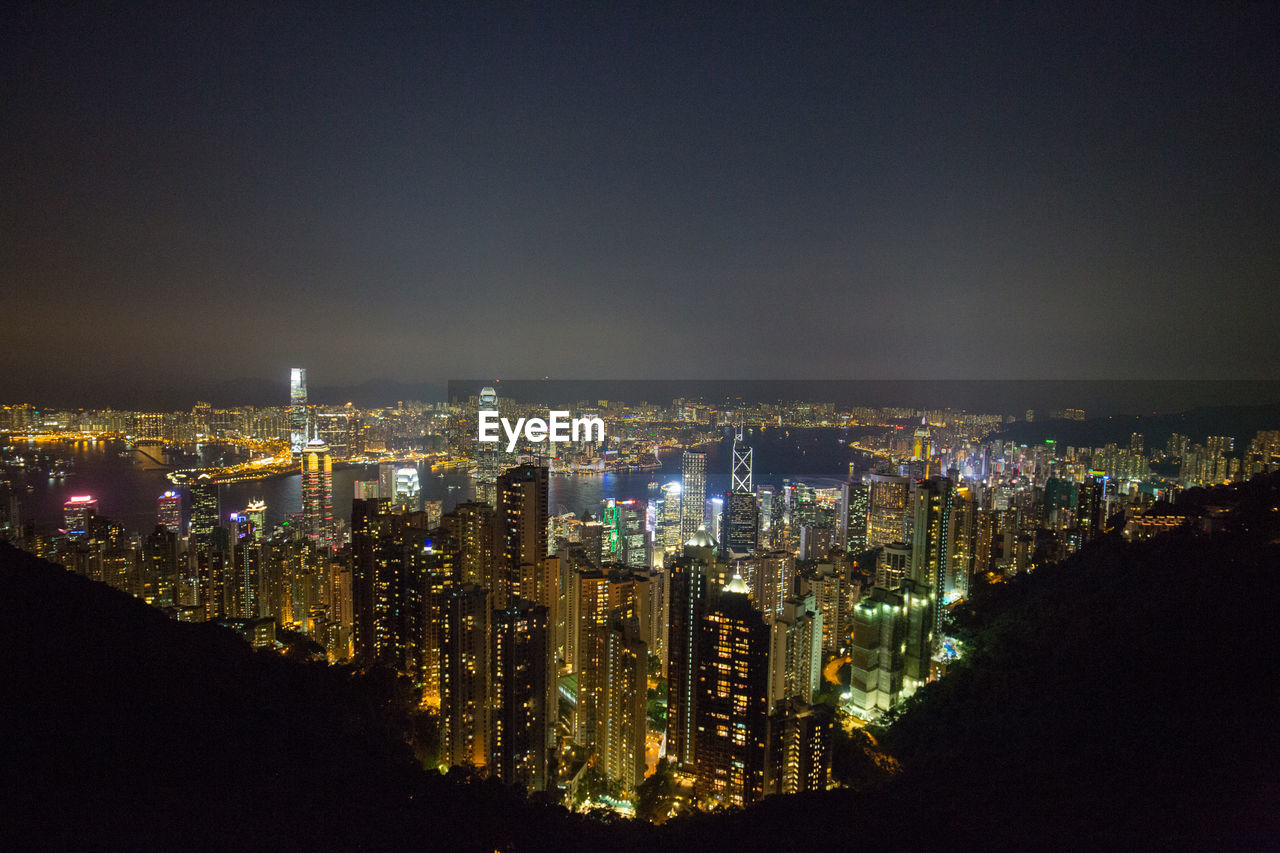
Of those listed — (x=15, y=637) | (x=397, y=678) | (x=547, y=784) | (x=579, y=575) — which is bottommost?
(x=547, y=784)

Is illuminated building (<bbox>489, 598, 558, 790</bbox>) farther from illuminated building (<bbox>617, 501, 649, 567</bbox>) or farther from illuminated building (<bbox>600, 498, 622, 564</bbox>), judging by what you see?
illuminated building (<bbox>617, 501, 649, 567</bbox>)

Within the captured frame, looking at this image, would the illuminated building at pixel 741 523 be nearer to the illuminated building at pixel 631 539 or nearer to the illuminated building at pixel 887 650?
the illuminated building at pixel 631 539

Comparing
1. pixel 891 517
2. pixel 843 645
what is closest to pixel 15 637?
pixel 843 645

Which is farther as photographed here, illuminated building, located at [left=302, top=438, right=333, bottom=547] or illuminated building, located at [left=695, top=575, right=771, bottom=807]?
illuminated building, located at [left=302, top=438, right=333, bottom=547]

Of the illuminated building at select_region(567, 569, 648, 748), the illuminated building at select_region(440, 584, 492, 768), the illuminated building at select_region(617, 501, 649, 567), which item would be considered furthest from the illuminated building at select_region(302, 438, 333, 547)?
the illuminated building at select_region(440, 584, 492, 768)

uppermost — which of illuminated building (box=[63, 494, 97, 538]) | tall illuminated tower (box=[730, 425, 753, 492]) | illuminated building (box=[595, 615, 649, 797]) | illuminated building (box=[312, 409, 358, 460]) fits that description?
illuminated building (box=[312, 409, 358, 460])

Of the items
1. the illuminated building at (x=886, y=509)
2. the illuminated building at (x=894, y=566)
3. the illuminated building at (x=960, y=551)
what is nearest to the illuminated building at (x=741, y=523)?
the illuminated building at (x=886, y=509)

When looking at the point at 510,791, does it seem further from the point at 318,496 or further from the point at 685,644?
the point at 318,496

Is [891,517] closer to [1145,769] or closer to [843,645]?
[843,645]
